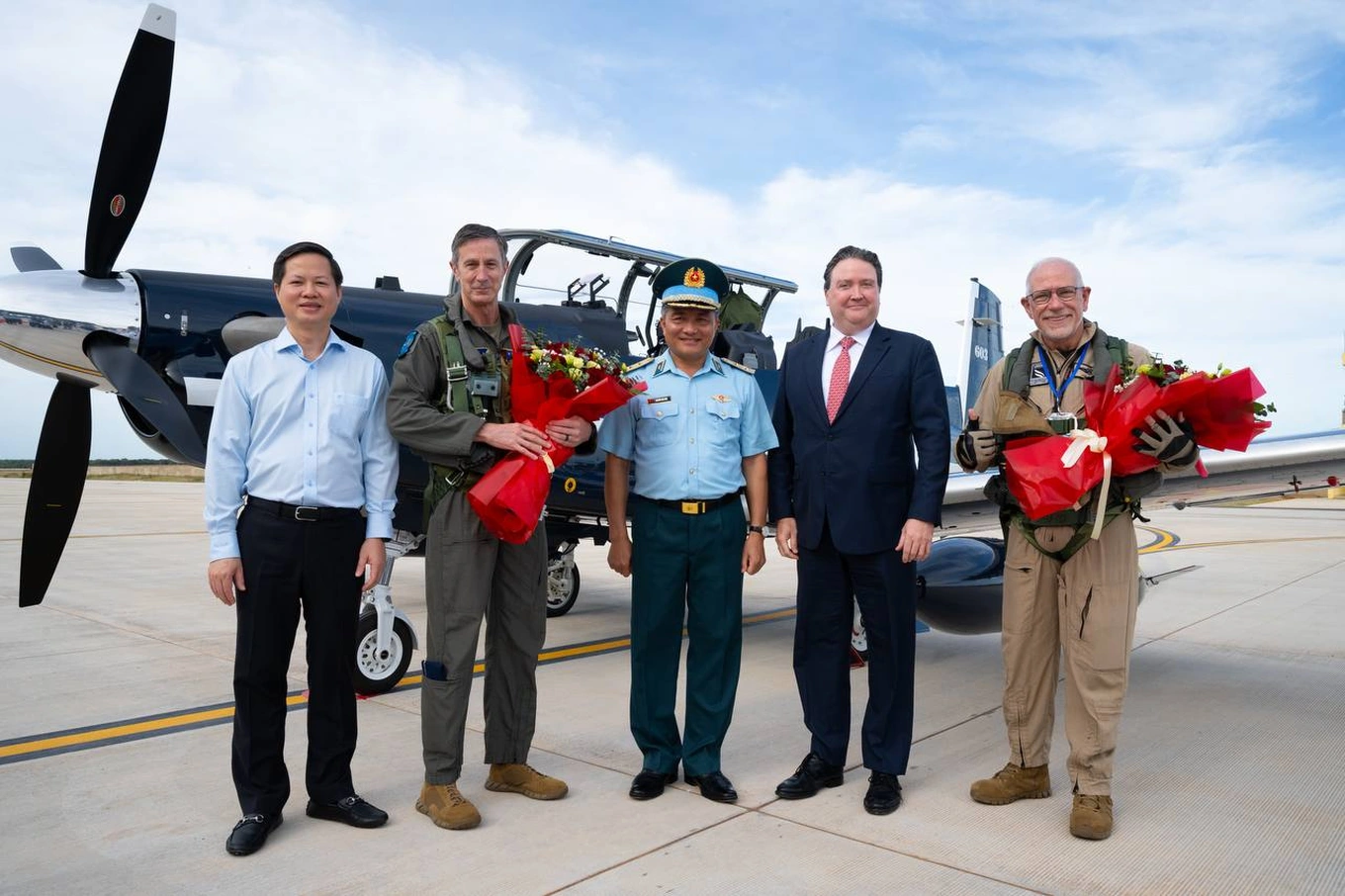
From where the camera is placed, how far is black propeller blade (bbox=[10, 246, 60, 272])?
4.62m

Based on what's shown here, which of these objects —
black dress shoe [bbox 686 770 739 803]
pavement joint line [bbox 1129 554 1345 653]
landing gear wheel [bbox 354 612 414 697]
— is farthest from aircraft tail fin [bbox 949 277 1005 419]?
black dress shoe [bbox 686 770 739 803]

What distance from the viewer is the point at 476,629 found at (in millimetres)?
3057

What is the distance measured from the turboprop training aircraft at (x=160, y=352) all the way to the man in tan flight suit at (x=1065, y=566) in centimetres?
175

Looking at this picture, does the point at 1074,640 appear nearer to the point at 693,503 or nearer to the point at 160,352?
the point at 693,503

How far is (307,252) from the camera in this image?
2.94m

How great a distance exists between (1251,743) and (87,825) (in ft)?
14.7

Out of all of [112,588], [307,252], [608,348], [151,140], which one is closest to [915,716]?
[608,348]

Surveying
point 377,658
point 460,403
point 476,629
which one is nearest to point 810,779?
point 476,629

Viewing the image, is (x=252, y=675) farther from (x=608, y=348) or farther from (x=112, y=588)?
(x=112, y=588)

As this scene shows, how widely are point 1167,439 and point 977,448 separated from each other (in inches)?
22.6

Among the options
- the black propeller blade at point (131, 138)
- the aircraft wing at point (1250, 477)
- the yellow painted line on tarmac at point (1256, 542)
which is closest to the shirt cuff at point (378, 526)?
the black propeller blade at point (131, 138)

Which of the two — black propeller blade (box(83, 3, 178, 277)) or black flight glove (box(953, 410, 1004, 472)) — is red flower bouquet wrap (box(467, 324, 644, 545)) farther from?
black propeller blade (box(83, 3, 178, 277))

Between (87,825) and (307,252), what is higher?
(307,252)

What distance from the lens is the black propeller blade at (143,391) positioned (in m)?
4.05
